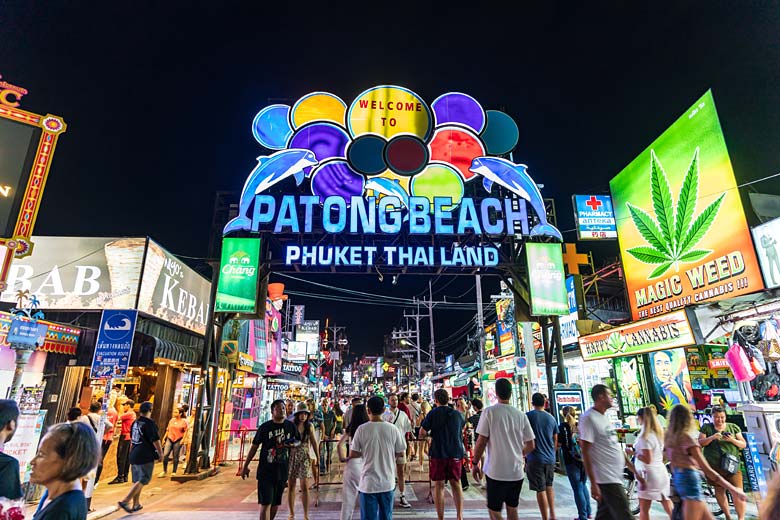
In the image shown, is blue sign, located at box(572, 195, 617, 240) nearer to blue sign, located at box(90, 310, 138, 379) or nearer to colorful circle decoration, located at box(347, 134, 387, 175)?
colorful circle decoration, located at box(347, 134, 387, 175)

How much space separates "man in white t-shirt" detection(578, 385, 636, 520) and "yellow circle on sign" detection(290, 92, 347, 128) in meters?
12.0

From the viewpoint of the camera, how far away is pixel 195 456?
11.3 m

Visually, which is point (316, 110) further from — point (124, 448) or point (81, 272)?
point (124, 448)

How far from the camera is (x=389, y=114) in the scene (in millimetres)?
14461

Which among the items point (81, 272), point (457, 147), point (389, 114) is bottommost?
point (81, 272)

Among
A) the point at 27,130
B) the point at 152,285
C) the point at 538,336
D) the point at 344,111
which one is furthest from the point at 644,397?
the point at 27,130

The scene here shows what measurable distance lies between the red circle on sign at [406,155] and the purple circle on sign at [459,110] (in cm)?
128

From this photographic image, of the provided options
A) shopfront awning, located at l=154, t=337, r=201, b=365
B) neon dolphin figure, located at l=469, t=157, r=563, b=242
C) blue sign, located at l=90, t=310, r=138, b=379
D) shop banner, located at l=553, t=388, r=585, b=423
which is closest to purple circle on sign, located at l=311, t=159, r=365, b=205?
neon dolphin figure, located at l=469, t=157, r=563, b=242

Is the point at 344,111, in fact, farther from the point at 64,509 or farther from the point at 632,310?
the point at 64,509

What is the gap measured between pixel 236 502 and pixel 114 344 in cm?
408

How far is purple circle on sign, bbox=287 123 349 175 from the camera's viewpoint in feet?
46.4

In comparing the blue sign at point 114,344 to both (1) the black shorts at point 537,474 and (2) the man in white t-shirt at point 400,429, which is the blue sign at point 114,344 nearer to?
(2) the man in white t-shirt at point 400,429

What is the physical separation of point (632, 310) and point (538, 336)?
32.6ft

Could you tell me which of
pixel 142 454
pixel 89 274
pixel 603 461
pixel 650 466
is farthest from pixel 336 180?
pixel 650 466
